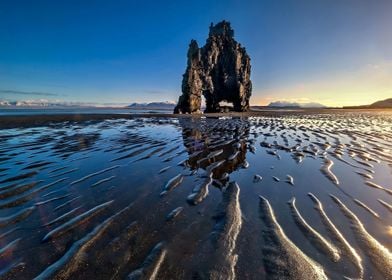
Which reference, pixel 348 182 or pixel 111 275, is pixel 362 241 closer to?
pixel 348 182

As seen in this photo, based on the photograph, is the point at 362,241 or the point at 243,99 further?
the point at 243,99

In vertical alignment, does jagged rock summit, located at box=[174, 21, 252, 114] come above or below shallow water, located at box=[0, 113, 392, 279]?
above

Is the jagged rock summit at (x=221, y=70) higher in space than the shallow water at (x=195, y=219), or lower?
higher

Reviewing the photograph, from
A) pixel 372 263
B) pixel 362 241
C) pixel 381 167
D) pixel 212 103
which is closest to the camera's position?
pixel 372 263

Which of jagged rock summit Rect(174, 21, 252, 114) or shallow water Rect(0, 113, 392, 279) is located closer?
shallow water Rect(0, 113, 392, 279)

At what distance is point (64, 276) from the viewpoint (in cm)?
267

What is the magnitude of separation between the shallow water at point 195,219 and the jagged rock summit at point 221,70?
46.9 meters

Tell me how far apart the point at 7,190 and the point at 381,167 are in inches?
454

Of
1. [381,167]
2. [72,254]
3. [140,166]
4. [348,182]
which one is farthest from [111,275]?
[381,167]

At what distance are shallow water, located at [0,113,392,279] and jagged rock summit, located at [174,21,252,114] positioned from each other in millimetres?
46851

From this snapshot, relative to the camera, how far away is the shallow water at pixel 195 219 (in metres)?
2.85

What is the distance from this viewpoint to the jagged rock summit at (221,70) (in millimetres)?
58344

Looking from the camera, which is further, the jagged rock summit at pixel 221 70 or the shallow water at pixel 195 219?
the jagged rock summit at pixel 221 70

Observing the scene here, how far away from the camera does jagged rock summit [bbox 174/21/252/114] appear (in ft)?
191
